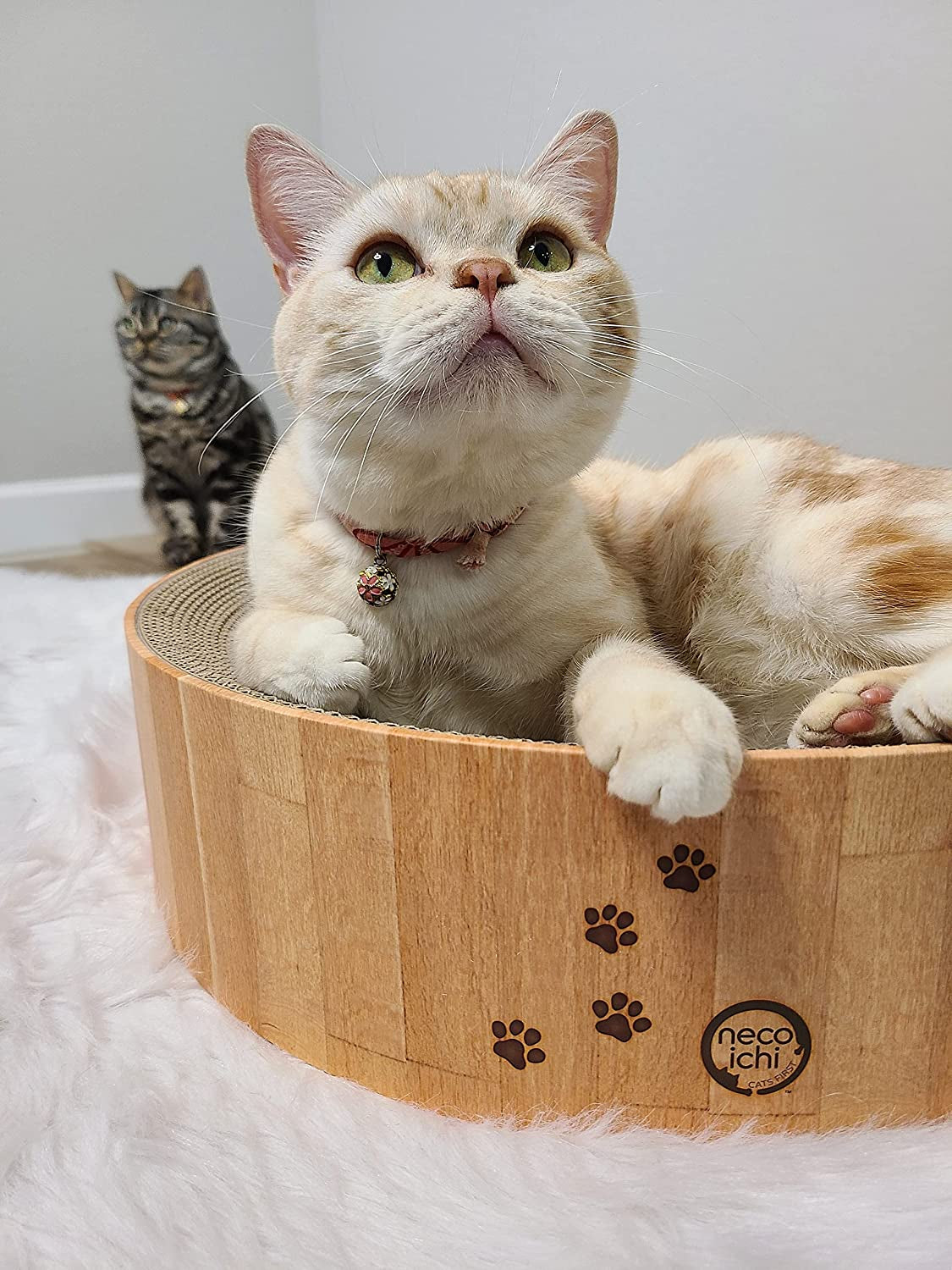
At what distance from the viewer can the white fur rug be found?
2.36 ft

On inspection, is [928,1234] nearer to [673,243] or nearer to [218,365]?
[673,243]

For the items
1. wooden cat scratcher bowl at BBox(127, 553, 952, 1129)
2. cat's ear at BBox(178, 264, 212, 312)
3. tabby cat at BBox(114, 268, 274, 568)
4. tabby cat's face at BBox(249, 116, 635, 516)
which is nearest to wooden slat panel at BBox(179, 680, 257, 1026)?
wooden cat scratcher bowl at BBox(127, 553, 952, 1129)

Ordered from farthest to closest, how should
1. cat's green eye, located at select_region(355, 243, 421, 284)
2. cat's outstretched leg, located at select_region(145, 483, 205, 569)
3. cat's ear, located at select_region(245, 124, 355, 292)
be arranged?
cat's outstretched leg, located at select_region(145, 483, 205, 569), cat's ear, located at select_region(245, 124, 355, 292), cat's green eye, located at select_region(355, 243, 421, 284)

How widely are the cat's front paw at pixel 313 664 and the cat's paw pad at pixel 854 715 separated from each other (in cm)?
41

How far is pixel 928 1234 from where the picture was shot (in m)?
0.72

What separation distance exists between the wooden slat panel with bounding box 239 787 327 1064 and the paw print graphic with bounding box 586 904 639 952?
24 cm

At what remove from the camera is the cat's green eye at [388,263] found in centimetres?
93

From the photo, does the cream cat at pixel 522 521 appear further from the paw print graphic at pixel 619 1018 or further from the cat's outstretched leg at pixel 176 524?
the cat's outstretched leg at pixel 176 524

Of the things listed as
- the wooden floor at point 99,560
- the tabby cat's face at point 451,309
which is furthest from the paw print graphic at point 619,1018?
the wooden floor at point 99,560

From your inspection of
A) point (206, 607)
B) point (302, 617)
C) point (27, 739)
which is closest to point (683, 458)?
point (302, 617)

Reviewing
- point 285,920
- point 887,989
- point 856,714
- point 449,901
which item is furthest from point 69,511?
point 887,989

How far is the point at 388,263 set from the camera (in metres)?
0.93

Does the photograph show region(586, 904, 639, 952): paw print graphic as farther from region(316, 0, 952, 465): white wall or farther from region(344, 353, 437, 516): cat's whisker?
region(316, 0, 952, 465): white wall

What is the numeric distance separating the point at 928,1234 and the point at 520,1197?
29 centimetres
